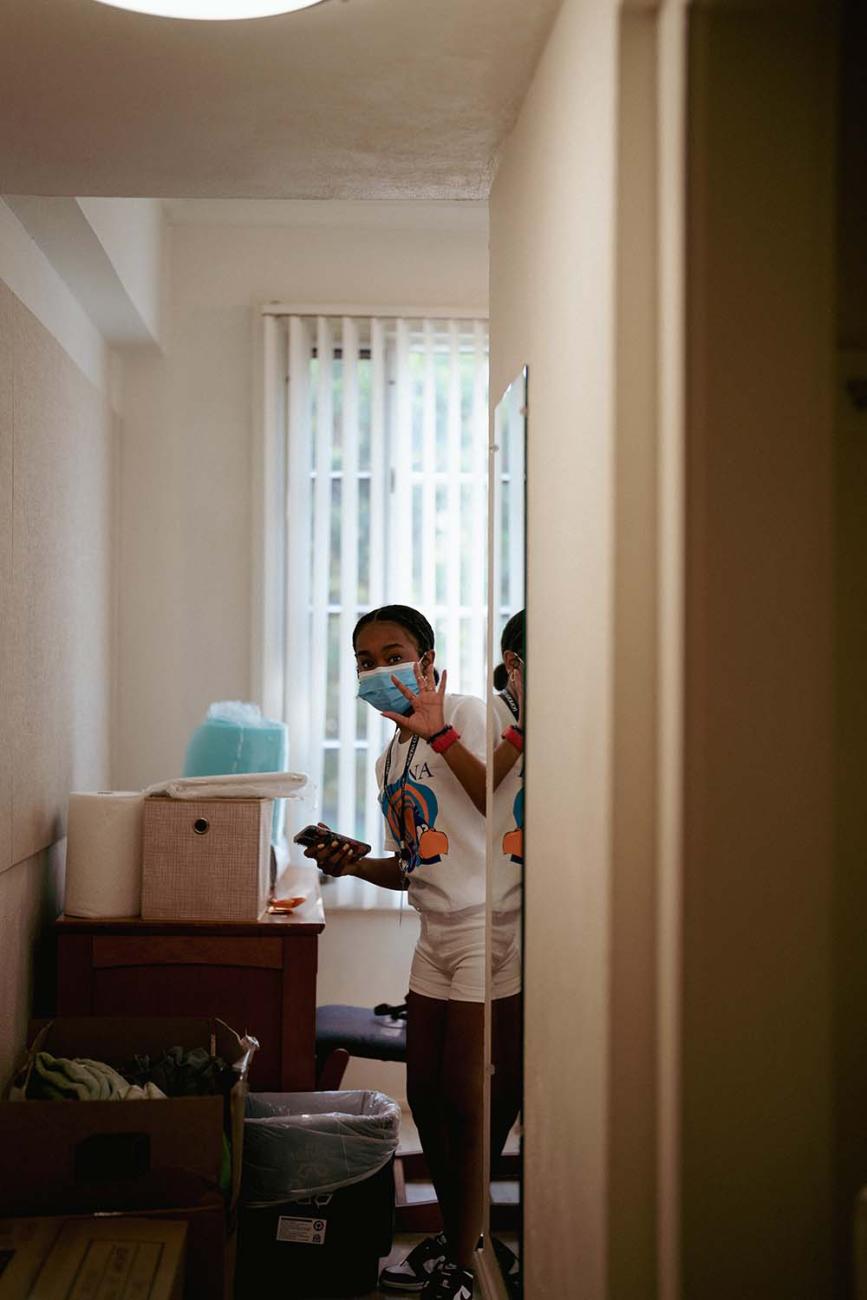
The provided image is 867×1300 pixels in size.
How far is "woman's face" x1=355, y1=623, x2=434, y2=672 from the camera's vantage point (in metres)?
2.84

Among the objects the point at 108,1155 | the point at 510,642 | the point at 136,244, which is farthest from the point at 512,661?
the point at 136,244

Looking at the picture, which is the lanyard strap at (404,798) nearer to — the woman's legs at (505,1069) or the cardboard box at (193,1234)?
the woman's legs at (505,1069)

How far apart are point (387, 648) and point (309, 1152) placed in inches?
43.1

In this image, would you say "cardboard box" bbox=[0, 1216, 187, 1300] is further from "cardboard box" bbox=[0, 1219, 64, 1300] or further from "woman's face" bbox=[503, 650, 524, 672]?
"woman's face" bbox=[503, 650, 524, 672]

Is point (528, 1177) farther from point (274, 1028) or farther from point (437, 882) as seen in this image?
point (274, 1028)

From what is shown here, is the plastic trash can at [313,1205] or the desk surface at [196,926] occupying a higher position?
the desk surface at [196,926]

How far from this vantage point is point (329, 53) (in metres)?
1.73

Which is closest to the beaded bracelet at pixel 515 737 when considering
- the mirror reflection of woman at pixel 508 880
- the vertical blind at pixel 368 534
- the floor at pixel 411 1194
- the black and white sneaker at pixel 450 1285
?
the mirror reflection of woman at pixel 508 880

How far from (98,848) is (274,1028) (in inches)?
22.5

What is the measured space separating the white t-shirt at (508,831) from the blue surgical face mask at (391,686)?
738mm

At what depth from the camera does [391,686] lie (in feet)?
9.09

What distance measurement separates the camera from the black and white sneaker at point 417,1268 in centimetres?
272

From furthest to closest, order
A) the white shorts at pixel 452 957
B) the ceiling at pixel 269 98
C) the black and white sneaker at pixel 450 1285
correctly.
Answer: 1. the white shorts at pixel 452 957
2. the black and white sneaker at pixel 450 1285
3. the ceiling at pixel 269 98

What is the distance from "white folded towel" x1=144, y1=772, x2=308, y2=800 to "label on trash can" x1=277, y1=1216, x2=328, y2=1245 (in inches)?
35.0
